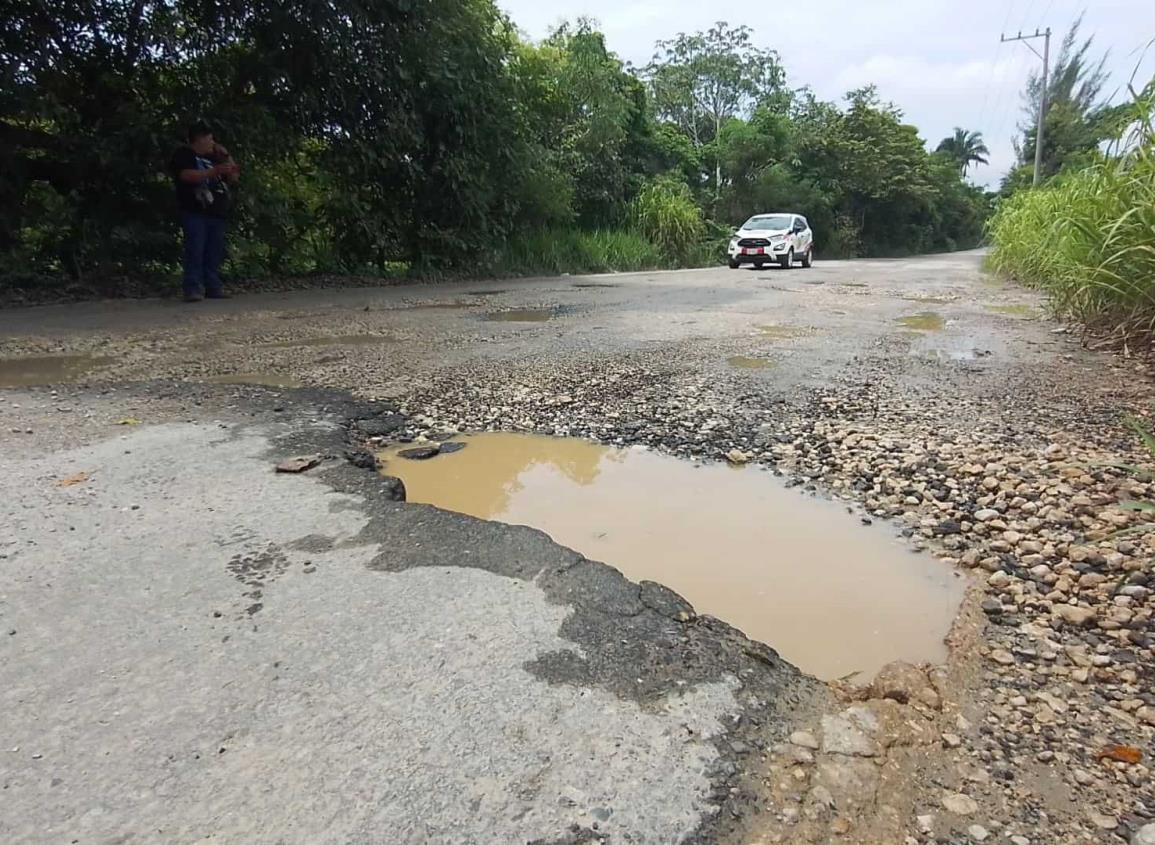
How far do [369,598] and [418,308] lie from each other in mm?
6053

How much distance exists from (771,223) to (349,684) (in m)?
17.9

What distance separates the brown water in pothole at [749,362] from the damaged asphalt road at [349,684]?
2.73 meters

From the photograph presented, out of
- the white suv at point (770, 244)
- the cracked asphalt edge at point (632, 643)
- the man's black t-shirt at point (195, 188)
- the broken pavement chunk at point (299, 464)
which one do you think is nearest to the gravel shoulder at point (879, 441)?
the cracked asphalt edge at point (632, 643)

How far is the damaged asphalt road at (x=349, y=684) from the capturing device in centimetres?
112

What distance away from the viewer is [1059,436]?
2.99m

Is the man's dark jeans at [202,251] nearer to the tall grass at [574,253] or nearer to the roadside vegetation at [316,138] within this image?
the roadside vegetation at [316,138]

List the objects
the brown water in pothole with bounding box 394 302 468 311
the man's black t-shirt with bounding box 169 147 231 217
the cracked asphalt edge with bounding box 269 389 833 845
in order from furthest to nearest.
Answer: the brown water in pothole with bounding box 394 302 468 311
the man's black t-shirt with bounding box 169 147 231 217
the cracked asphalt edge with bounding box 269 389 833 845

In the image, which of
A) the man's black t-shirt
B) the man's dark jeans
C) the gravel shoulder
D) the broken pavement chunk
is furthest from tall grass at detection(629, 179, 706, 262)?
the broken pavement chunk

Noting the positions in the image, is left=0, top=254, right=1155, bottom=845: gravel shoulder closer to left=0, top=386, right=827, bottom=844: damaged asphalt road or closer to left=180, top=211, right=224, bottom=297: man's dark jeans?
left=0, top=386, right=827, bottom=844: damaged asphalt road

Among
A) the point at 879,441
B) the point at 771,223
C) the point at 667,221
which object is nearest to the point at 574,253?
the point at 667,221

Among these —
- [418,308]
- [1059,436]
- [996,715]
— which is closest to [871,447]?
[1059,436]

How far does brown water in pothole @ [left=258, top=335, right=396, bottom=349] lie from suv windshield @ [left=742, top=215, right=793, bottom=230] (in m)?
13.9

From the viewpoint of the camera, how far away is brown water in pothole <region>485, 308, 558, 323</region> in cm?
664

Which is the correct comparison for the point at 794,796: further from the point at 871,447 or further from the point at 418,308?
the point at 418,308
